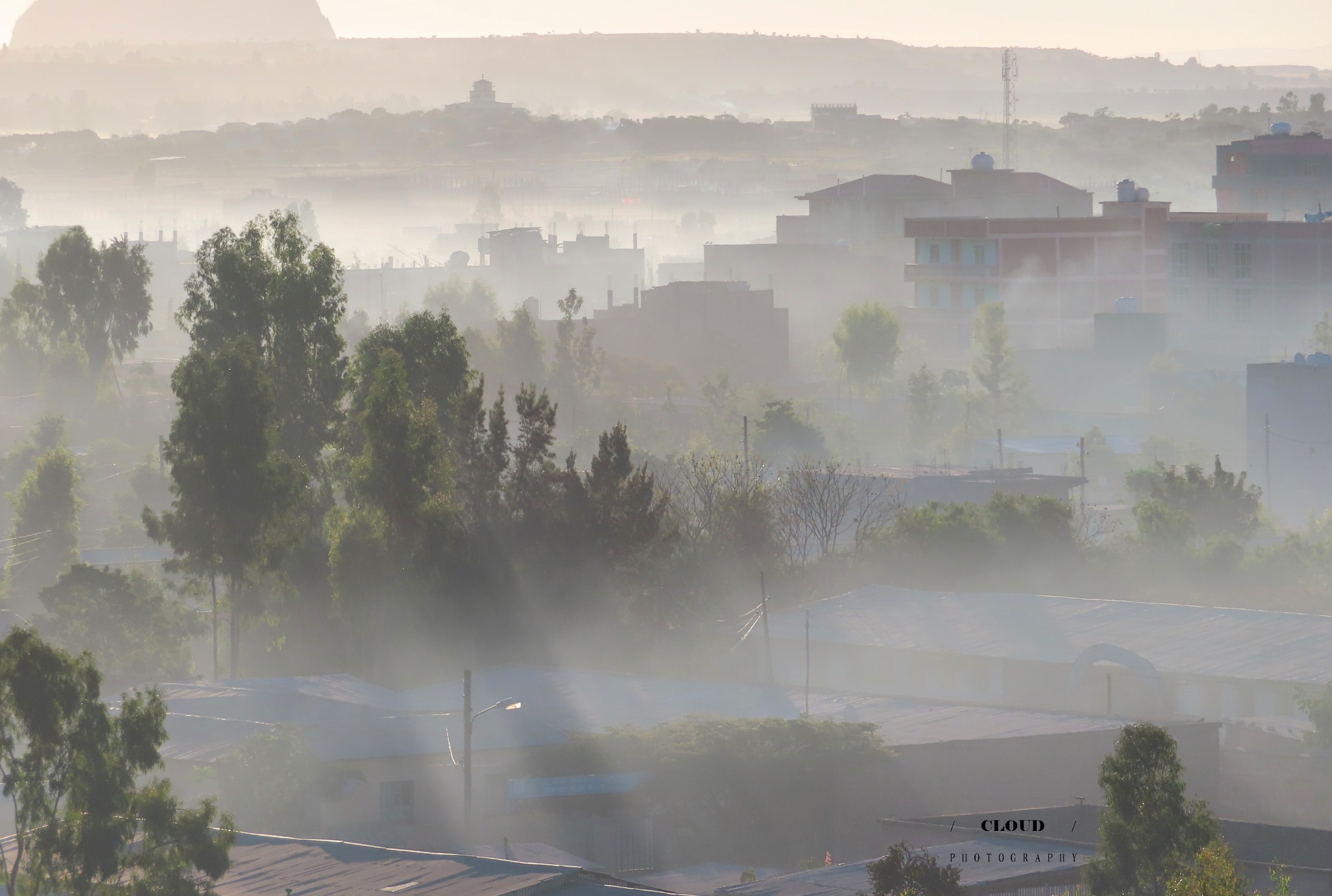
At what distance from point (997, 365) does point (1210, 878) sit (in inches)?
2215

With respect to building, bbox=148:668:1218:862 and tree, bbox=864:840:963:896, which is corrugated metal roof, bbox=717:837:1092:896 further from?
building, bbox=148:668:1218:862

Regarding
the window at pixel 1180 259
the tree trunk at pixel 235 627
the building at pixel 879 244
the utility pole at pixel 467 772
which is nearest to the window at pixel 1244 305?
the window at pixel 1180 259

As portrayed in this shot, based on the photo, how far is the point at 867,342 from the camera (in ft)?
232

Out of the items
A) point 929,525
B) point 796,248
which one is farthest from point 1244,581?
point 796,248

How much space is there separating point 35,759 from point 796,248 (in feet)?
245

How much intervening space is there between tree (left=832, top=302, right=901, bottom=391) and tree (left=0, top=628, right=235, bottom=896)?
57664mm

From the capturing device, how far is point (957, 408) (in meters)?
68.8

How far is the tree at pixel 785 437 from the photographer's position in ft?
186

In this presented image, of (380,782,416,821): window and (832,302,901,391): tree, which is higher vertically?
(832,302,901,391): tree

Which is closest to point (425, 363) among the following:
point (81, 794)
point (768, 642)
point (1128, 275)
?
point (768, 642)

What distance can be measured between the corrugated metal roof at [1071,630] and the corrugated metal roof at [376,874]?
46.1ft

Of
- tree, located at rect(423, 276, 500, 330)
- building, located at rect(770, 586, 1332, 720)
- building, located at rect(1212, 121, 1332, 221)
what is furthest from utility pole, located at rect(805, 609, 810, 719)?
tree, located at rect(423, 276, 500, 330)

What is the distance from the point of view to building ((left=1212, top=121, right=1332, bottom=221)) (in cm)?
7806

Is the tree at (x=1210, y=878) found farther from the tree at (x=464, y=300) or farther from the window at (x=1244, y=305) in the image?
the tree at (x=464, y=300)
